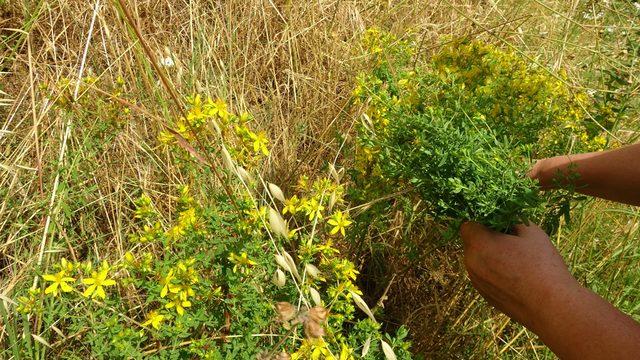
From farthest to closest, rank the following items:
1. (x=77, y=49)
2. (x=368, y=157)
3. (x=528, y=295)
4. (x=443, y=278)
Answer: (x=77, y=49) → (x=443, y=278) → (x=368, y=157) → (x=528, y=295)

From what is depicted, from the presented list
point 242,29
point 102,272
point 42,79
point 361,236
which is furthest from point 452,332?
point 42,79

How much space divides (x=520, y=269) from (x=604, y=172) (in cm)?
45

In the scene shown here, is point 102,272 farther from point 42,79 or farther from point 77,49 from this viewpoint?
point 77,49

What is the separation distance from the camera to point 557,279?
116cm

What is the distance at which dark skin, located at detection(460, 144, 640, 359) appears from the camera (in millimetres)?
1069

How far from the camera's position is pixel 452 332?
6.34 ft

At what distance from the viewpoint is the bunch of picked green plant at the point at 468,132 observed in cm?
124

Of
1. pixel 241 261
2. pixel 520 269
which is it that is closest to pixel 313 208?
pixel 241 261

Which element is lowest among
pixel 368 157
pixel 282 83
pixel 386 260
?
pixel 386 260

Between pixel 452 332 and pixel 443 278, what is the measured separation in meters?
0.21

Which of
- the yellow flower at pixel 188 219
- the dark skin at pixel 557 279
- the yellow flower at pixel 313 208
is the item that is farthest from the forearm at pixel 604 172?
the yellow flower at pixel 188 219

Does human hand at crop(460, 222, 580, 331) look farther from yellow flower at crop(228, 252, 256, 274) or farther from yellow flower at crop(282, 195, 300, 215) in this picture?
yellow flower at crop(228, 252, 256, 274)

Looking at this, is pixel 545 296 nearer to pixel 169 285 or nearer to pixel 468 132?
pixel 468 132

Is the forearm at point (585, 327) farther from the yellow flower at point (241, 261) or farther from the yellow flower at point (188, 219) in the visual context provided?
the yellow flower at point (188, 219)
